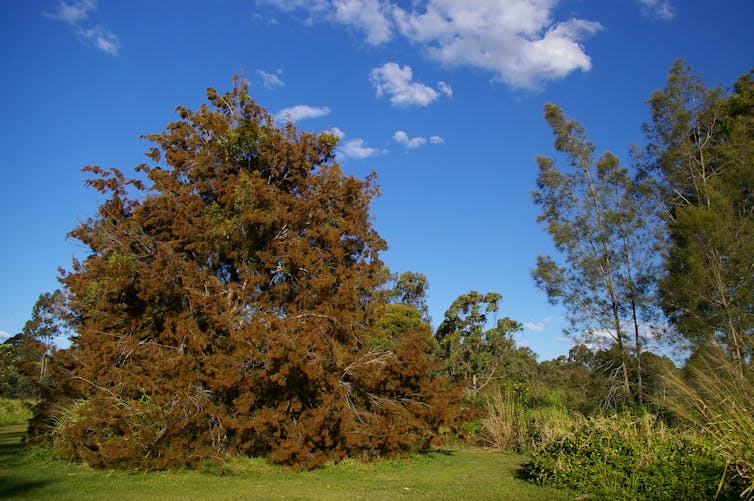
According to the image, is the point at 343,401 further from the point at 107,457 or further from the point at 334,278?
the point at 107,457

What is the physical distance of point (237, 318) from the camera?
11.1m

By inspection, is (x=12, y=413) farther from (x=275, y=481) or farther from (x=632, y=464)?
(x=632, y=464)

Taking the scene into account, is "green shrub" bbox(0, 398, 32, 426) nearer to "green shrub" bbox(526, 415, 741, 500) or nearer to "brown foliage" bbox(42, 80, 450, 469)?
"brown foliage" bbox(42, 80, 450, 469)

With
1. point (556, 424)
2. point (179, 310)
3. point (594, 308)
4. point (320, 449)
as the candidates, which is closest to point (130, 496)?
point (320, 449)

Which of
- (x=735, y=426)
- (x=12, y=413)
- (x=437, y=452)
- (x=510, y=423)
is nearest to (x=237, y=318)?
(x=437, y=452)

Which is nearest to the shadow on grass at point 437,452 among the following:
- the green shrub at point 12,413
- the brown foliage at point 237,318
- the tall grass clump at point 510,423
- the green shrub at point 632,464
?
the brown foliage at point 237,318

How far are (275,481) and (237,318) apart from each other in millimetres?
3586

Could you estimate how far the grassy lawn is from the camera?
297 inches

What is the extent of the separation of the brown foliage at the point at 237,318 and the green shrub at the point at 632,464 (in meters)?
3.98

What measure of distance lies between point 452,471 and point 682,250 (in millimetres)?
10325

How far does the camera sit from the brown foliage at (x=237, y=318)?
9891 mm

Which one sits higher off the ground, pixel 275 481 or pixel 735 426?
pixel 735 426

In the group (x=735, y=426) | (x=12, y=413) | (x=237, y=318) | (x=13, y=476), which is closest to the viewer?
(x=735, y=426)

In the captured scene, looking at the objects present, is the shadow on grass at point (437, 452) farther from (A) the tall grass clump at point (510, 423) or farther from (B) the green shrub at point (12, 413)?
(B) the green shrub at point (12, 413)
